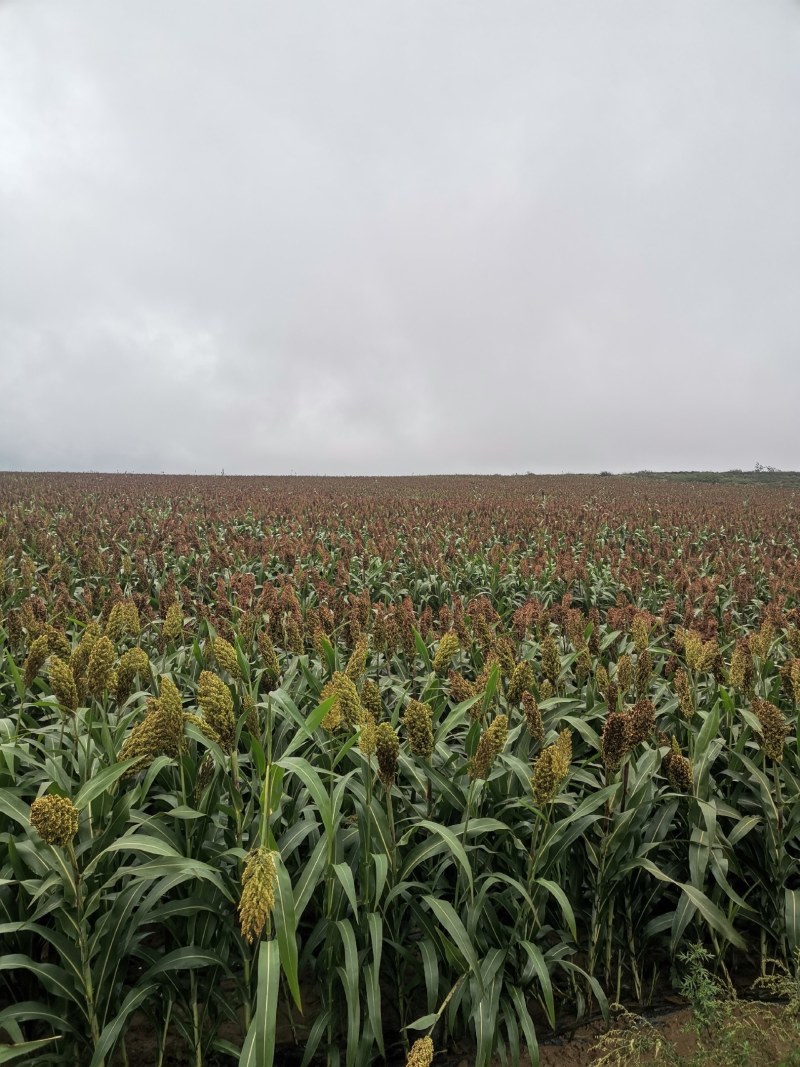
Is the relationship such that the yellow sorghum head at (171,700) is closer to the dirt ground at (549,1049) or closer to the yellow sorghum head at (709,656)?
the dirt ground at (549,1049)

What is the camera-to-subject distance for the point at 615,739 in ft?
6.02

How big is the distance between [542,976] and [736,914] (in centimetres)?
108

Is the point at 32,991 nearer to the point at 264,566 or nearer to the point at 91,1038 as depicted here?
the point at 91,1038

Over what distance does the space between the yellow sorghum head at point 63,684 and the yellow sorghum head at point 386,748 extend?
1.01 metres

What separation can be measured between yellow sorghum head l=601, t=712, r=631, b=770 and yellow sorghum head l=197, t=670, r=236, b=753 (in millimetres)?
1196

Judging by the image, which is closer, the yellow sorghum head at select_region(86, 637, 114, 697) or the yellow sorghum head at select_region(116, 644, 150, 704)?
the yellow sorghum head at select_region(86, 637, 114, 697)

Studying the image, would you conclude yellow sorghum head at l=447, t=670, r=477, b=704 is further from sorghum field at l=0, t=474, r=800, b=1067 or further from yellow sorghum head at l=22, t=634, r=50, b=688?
yellow sorghum head at l=22, t=634, r=50, b=688

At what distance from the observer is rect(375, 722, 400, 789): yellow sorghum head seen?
177 cm

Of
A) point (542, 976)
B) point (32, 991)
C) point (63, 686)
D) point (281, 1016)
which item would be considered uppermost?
point (63, 686)

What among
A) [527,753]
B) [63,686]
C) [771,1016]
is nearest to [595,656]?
[527,753]


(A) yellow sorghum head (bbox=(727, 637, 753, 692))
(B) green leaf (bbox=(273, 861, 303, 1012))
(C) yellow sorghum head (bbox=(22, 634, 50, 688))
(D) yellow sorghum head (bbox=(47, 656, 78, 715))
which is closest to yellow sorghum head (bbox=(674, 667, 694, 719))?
(A) yellow sorghum head (bbox=(727, 637, 753, 692))

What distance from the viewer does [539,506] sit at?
1950 centimetres

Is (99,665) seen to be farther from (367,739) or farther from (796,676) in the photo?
(796,676)

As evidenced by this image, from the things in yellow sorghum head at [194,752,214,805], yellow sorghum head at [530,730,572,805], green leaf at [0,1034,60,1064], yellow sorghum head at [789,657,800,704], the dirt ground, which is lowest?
the dirt ground
